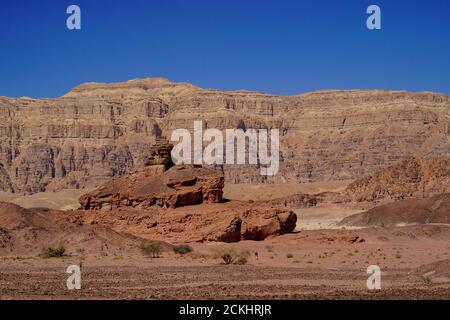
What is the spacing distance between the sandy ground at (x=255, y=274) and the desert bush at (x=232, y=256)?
17.1 inches

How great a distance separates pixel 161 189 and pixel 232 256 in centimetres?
1083

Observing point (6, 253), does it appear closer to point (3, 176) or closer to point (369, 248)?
point (369, 248)

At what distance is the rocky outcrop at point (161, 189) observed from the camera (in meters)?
45.2

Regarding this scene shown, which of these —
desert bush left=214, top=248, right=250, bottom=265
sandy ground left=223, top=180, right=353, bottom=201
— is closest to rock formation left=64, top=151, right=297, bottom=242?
desert bush left=214, top=248, right=250, bottom=265

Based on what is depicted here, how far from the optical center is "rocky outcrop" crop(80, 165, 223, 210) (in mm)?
45231

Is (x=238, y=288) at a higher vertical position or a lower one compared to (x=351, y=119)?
lower

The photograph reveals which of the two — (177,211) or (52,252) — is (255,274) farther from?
(177,211)

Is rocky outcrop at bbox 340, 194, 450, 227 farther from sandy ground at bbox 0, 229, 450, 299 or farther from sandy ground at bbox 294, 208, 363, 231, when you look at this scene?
sandy ground at bbox 0, 229, 450, 299

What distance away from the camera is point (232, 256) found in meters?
35.7

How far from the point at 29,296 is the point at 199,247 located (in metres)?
21.7

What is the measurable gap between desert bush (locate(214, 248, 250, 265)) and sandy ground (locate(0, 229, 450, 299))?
0.43 meters

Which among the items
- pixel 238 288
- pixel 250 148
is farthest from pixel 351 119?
pixel 238 288

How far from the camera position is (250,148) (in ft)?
579
